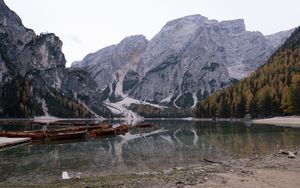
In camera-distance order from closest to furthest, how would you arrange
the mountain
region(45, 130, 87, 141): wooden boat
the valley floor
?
the valley floor → region(45, 130, 87, 141): wooden boat → the mountain

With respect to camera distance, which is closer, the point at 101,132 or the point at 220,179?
the point at 220,179

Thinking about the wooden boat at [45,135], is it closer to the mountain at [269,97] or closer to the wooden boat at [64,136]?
the wooden boat at [64,136]

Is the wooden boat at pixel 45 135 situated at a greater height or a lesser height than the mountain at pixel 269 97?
lesser

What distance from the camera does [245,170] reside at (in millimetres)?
27891

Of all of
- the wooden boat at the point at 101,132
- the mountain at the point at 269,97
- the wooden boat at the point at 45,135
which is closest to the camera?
the wooden boat at the point at 45,135

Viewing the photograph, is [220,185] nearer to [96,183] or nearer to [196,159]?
[96,183]

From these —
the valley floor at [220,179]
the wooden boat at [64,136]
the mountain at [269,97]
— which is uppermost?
the mountain at [269,97]

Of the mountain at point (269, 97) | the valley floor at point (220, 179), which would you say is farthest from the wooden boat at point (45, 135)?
the mountain at point (269, 97)

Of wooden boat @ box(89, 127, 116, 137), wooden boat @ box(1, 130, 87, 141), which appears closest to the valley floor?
wooden boat @ box(1, 130, 87, 141)

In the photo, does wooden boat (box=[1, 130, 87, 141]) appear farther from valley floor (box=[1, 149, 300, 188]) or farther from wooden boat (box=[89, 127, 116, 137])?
valley floor (box=[1, 149, 300, 188])

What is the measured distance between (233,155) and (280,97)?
12602 centimetres

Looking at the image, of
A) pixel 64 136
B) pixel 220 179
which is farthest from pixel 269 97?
pixel 220 179

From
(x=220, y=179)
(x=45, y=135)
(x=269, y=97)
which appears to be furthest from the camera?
(x=269, y=97)

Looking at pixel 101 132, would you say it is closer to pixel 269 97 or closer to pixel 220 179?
pixel 220 179
